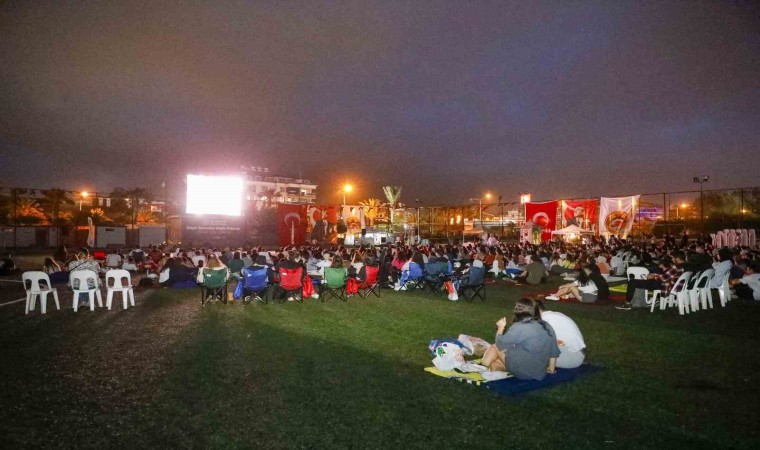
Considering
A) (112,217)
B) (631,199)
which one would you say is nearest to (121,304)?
(631,199)

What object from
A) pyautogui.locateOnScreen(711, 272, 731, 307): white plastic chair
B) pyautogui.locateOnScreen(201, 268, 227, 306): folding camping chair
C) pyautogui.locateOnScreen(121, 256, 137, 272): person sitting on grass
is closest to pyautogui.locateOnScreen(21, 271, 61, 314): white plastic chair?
pyautogui.locateOnScreen(201, 268, 227, 306): folding camping chair

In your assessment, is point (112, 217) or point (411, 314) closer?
point (411, 314)

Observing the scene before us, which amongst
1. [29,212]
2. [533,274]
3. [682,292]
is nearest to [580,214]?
[533,274]

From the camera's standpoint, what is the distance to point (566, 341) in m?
5.48

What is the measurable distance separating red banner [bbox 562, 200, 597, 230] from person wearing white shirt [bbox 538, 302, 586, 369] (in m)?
19.6

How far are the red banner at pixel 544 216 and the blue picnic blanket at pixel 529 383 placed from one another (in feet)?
67.6

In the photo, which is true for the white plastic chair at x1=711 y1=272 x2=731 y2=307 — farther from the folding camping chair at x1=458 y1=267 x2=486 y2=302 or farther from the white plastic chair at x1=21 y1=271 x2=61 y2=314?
the white plastic chair at x1=21 y1=271 x2=61 y2=314

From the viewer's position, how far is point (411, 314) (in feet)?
30.7

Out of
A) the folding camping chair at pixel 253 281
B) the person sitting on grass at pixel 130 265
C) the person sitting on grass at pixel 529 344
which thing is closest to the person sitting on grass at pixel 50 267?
the person sitting on grass at pixel 130 265

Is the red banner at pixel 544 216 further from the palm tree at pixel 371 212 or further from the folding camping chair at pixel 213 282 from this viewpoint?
the folding camping chair at pixel 213 282

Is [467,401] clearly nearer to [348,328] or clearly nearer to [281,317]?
[348,328]

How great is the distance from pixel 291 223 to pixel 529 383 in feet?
88.9

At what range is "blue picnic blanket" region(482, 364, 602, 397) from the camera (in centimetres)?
477

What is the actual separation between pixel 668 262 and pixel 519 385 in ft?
23.9
